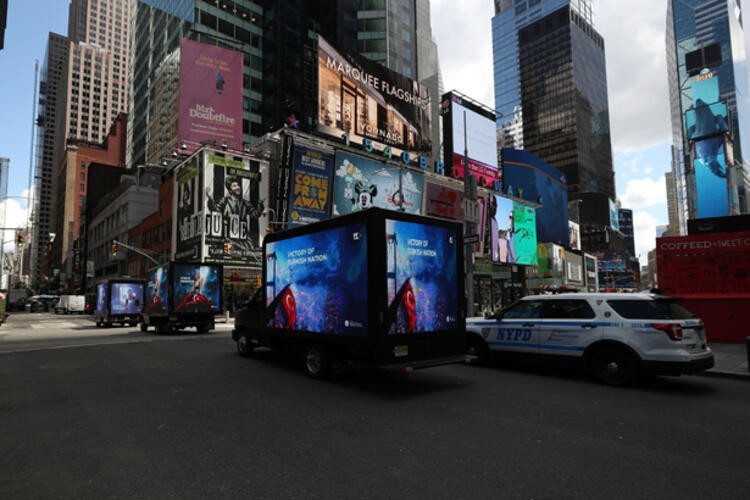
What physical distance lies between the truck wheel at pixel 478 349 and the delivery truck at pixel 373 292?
5.79ft

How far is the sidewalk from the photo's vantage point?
9.27 metres

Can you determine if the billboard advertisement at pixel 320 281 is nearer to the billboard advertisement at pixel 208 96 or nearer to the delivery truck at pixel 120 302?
the delivery truck at pixel 120 302

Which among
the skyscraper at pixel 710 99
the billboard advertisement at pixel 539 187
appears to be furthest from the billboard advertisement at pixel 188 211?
the skyscraper at pixel 710 99

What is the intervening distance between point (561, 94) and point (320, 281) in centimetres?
17000

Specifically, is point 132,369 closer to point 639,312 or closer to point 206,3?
point 639,312

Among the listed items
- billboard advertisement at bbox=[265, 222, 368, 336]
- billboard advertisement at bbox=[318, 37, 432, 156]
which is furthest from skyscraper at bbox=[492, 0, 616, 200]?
billboard advertisement at bbox=[265, 222, 368, 336]

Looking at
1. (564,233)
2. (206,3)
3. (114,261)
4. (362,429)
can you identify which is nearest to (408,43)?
(206,3)

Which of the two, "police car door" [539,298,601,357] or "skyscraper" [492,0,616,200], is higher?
"skyscraper" [492,0,616,200]

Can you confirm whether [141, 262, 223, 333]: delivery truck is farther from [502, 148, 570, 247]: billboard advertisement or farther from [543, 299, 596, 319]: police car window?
[502, 148, 570, 247]: billboard advertisement

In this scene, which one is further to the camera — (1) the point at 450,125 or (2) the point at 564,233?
(2) the point at 564,233

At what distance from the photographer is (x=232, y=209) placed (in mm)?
39625

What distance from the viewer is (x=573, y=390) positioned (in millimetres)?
8008

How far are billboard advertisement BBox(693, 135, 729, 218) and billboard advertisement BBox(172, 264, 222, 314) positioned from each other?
5463 inches

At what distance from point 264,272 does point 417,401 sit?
5.48 metres
